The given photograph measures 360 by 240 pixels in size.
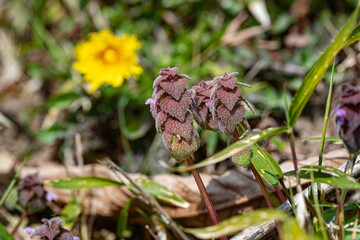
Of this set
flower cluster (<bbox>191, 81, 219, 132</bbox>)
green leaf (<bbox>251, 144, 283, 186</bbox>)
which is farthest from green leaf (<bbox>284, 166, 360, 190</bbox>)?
flower cluster (<bbox>191, 81, 219, 132</bbox>)

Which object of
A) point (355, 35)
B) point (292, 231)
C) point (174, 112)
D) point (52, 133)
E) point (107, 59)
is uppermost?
point (107, 59)

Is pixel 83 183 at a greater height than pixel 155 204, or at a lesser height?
greater

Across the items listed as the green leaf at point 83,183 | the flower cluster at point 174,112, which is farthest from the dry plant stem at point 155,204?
the green leaf at point 83,183

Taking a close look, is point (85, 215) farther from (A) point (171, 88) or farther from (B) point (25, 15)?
(B) point (25, 15)

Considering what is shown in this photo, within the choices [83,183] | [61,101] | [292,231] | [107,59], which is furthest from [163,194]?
[107,59]

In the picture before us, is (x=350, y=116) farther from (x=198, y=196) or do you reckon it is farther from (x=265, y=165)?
(x=198, y=196)

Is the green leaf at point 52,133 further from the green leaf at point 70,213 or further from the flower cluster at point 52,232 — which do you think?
the flower cluster at point 52,232
